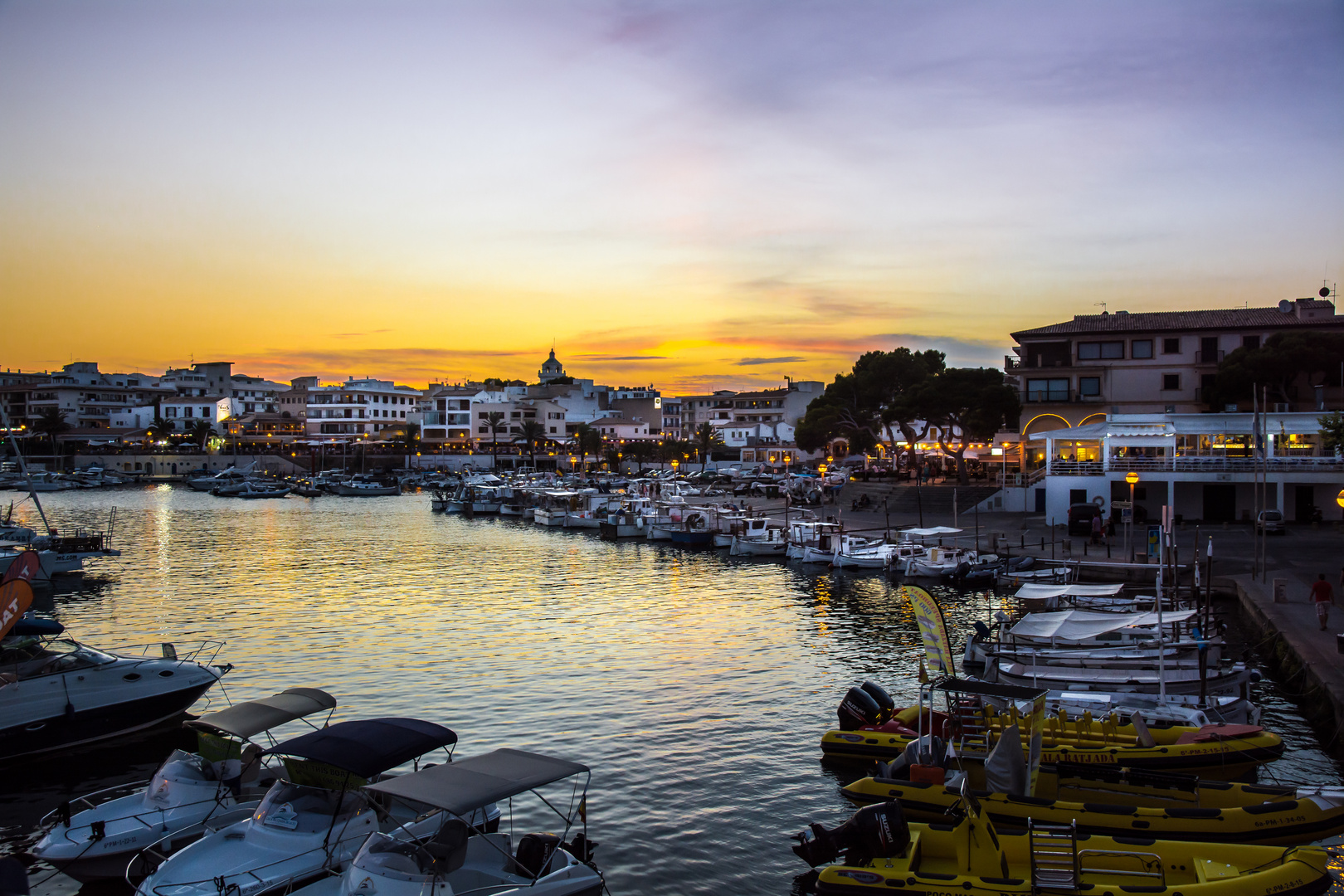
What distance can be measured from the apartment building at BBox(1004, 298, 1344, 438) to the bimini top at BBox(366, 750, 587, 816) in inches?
2325

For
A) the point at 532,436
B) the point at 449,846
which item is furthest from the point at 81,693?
the point at 532,436

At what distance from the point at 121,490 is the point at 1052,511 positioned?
11445cm

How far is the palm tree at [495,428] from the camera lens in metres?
141

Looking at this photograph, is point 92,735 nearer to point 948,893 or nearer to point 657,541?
point 948,893

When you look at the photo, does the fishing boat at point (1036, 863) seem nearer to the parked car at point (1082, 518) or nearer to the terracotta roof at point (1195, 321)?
the parked car at point (1082, 518)

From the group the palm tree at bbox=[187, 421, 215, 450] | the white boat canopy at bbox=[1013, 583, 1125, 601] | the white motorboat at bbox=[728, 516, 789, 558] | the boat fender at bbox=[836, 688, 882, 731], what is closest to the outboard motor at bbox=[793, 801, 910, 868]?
the boat fender at bbox=[836, 688, 882, 731]

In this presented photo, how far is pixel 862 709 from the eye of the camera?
735 inches

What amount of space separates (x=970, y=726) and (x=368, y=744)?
34.4 ft

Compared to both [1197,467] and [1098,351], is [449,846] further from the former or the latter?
[1098,351]

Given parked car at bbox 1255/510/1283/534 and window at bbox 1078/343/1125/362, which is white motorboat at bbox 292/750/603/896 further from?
window at bbox 1078/343/1125/362

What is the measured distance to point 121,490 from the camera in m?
119

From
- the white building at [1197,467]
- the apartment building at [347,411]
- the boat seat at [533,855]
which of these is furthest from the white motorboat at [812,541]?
the apartment building at [347,411]

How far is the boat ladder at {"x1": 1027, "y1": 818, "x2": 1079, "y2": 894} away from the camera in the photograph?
423 inches

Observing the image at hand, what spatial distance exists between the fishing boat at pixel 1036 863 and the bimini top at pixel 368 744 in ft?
18.5
